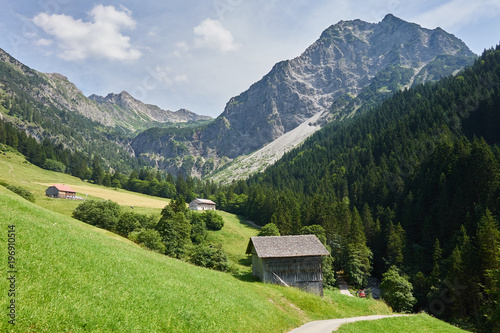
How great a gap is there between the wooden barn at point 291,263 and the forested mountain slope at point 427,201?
899 inches

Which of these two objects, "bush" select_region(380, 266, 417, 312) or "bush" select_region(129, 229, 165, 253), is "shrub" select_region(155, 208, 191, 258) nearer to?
"bush" select_region(129, 229, 165, 253)

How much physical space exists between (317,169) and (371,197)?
60606mm

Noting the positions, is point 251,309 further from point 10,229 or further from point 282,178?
point 282,178

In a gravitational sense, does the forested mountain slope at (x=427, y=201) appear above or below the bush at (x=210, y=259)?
above

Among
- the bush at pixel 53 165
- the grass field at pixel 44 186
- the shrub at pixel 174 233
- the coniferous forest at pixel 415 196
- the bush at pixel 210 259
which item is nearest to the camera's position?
the coniferous forest at pixel 415 196

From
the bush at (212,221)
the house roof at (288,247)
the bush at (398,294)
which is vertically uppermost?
the house roof at (288,247)

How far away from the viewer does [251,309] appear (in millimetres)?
20781

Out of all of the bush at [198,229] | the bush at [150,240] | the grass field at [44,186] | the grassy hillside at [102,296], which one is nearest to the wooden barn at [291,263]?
the grassy hillside at [102,296]

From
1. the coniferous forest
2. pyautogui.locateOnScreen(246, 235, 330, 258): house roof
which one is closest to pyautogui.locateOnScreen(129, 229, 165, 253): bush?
pyautogui.locateOnScreen(246, 235, 330, 258): house roof

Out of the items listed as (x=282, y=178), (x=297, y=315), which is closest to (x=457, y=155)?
(x=297, y=315)

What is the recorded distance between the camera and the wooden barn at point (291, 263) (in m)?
45.7

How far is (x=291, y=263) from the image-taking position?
4691cm

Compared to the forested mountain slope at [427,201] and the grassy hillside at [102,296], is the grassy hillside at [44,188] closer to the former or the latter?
the forested mountain slope at [427,201]

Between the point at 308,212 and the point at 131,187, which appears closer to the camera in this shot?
the point at 308,212
